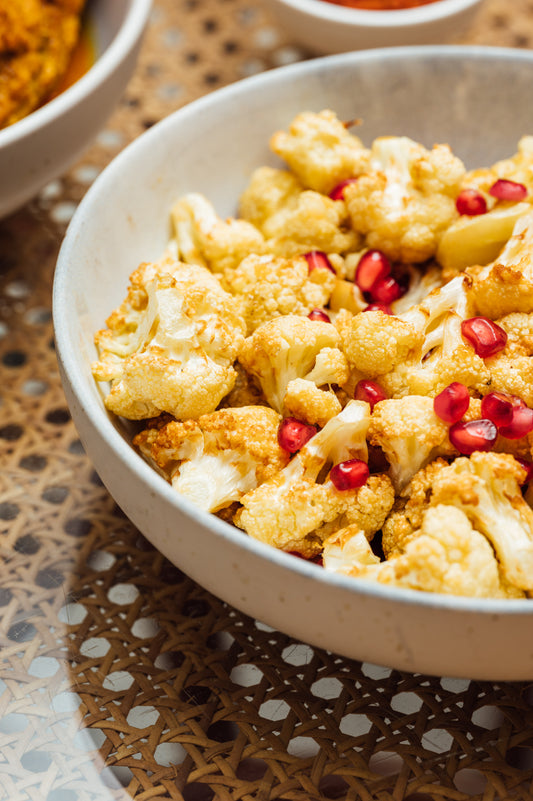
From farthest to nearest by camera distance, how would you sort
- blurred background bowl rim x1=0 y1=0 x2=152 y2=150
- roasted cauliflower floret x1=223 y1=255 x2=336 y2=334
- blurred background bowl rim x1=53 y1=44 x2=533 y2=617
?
blurred background bowl rim x1=0 y1=0 x2=152 y2=150 → roasted cauliflower floret x1=223 y1=255 x2=336 y2=334 → blurred background bowl rim x1=53 y1=44 x2=533 y2=617

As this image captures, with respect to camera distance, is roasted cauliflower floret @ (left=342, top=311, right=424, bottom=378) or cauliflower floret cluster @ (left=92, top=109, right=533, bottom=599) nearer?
cauliflower floret cluster @ (left=92, top=109, right=533, bottom=599)

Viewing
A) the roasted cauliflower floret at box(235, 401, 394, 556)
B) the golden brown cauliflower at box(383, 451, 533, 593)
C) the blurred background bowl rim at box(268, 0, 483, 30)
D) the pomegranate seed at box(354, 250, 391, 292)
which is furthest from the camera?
the blurred background bowl rim at box(268, 0, 483, 30)

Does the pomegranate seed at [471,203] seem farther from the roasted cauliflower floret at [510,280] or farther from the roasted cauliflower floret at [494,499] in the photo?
the roasted cauliflower floret at [494,499]

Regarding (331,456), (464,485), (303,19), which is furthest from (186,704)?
(303,19)

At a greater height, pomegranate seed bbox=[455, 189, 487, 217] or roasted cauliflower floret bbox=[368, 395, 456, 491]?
pomegranate seed bbox=[455, 189, 487, 217]

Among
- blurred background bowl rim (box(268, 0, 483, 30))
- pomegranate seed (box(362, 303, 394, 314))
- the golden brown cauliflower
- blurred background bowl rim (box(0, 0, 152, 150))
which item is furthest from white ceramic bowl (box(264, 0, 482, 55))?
the golden brown cauliflower

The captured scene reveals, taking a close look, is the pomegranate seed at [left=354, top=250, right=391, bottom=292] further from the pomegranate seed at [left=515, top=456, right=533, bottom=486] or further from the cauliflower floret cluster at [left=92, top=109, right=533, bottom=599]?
the pomegranate seed at [left=515, top=456, right=533, bottom=486]

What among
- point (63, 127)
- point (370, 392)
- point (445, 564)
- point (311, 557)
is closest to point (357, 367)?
point (370, 392)

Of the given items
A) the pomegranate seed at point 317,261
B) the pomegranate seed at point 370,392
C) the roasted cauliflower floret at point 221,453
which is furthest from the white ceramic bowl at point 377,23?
the roasted cauliflower floret at point 221,453
